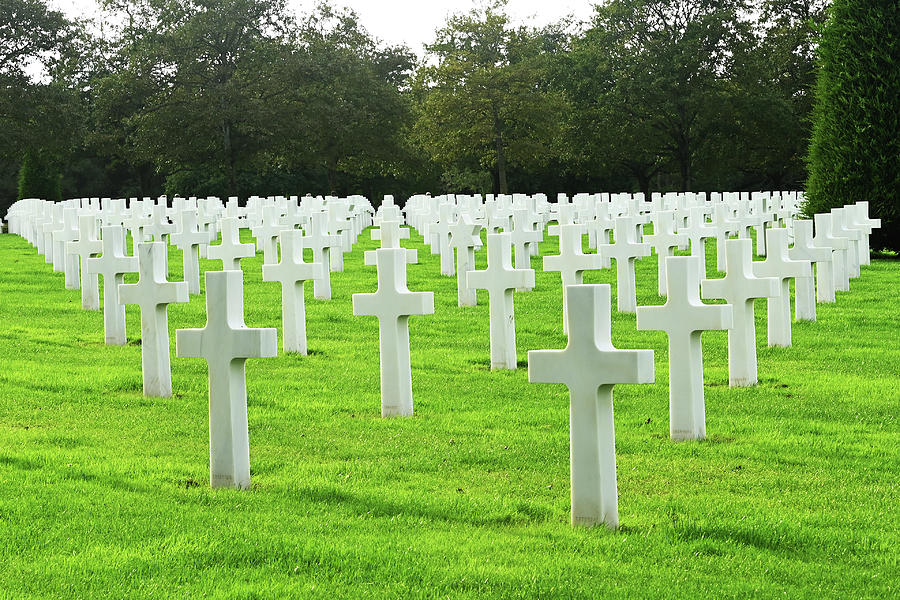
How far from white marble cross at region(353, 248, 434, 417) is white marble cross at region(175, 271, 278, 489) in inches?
64.0

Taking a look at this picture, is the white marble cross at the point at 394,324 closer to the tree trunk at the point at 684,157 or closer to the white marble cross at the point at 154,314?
the white marble cross at the point at 154,314

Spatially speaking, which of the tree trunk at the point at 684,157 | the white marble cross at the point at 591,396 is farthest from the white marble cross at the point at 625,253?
the tree trunk at the point at 684,157

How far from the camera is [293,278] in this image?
9477 millimetres

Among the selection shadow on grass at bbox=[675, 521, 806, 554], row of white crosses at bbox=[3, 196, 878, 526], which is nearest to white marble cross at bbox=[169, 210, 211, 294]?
row of white crosses at bbox=[3, 196, 878, 526]

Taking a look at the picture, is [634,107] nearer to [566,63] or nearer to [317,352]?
[566,63]

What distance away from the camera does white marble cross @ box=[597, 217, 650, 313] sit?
11594 mm

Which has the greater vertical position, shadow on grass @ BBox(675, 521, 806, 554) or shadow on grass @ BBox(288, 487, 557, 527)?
shadow on grass @ BBox(288, 487, 557, 527)

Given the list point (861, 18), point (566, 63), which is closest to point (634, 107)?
point (566, 63)

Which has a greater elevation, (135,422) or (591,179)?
(591,179)

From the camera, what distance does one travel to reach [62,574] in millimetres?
4145

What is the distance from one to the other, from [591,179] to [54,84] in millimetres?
24707

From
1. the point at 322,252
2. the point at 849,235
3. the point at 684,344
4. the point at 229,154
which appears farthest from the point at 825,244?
the point at 229,154

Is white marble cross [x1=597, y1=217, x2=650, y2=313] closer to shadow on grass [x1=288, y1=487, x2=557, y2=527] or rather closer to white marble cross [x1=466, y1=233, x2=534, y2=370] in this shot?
white marble cross [x1=466, y1=233, x2=534, y2=370]

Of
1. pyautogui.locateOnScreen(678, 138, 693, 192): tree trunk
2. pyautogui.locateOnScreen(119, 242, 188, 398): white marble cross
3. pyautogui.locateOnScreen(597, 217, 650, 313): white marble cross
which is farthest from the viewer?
pyautogui.locateOnScreen(678, 138, 693, 192): tree trunk
